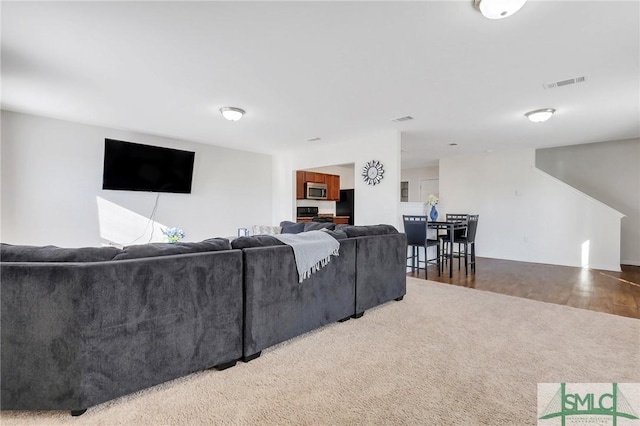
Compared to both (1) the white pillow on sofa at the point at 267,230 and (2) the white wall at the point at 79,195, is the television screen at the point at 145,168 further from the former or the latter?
(1) the white pillow on sofa at the point at 267,230

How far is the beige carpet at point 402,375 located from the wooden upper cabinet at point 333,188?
16.2 feet

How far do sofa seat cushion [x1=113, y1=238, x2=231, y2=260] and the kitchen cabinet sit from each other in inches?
194

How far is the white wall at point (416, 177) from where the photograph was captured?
8.89m

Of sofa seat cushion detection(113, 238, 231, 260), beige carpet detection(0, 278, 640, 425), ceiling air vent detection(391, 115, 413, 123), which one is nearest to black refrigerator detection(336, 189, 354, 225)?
ceiling air vent detection(391, 115, 413, 123)

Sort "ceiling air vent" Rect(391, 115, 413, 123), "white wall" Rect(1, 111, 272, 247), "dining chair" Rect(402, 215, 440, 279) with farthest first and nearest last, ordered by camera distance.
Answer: "dining chair" Rect(402, 215, 440, 279) → "ceiling air vent" Rect(391, 115, 413, 123) → "white wall" Rect(1, 111, 272, 247)

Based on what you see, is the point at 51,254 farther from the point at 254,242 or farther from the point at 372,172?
the point at 372,172

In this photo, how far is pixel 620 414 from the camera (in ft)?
5.22

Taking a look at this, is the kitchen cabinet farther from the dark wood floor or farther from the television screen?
the dark wood floor

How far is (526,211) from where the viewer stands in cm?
626

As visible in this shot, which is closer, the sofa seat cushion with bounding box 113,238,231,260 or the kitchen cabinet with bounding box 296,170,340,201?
the sofa seat cushion with bounding box 113,238,231,260

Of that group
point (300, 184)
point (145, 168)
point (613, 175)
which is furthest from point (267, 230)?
point (613, 175)

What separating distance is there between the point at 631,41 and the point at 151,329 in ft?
12.8

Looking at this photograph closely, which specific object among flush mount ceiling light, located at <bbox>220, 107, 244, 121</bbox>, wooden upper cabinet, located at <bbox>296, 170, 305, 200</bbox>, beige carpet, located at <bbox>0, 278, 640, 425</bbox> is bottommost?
beige carpet, located at <bbox>0, 278, 640, 425</bbox>

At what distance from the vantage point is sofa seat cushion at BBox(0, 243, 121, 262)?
5.15ft
